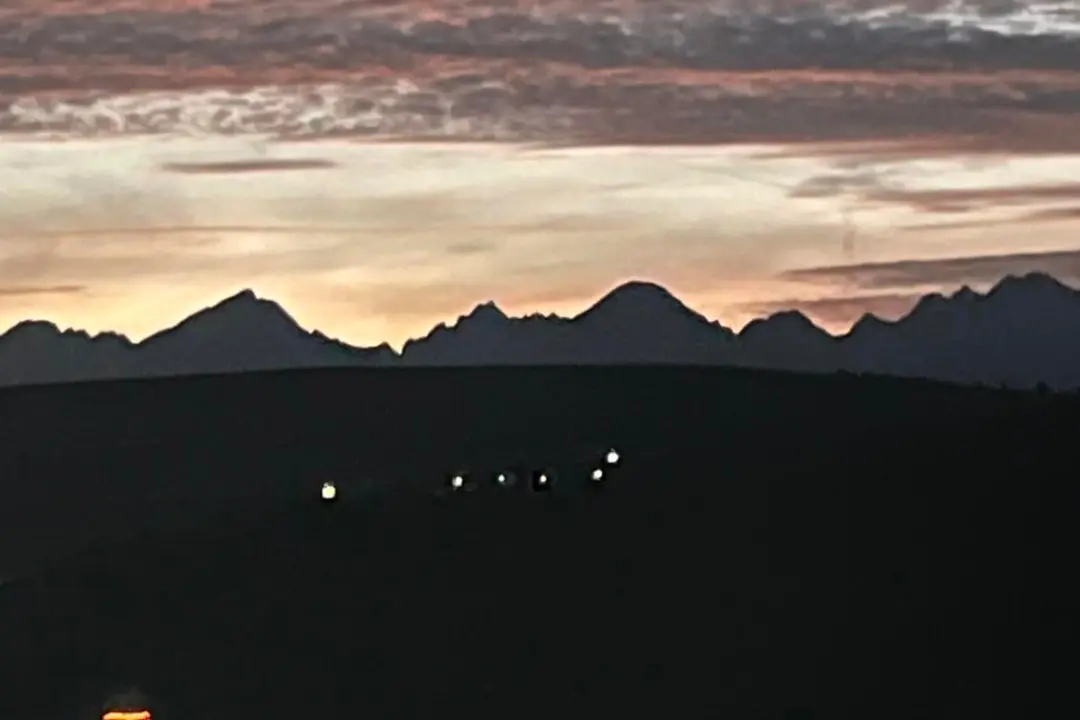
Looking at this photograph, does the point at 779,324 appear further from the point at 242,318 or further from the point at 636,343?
the point at 242,318

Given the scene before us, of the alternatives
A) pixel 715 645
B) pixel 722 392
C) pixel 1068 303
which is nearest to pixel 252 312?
pixel 722 392

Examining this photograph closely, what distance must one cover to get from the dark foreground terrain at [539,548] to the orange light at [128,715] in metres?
0.03

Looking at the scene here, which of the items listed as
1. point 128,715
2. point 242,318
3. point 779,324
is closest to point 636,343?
point 779,324

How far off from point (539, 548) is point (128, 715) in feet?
1.77

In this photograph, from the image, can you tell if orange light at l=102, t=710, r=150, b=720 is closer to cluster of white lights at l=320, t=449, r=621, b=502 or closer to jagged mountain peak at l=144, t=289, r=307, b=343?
cluster of white lights at l=320, t=449, r=621, b=502

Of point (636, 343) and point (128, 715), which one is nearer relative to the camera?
point (128, 715)

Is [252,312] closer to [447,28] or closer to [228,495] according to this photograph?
[228,495]

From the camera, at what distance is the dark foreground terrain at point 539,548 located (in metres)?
1.60

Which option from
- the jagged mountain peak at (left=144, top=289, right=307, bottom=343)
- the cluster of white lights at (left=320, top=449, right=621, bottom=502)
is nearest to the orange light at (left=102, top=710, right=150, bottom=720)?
the cluster of white lights at (left=320, top=449, right=621, bottom=502)

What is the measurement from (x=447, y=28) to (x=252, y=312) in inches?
16.8

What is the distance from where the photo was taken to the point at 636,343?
1686mm

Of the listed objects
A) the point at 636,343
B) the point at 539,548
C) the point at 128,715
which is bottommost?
the point at 128,715

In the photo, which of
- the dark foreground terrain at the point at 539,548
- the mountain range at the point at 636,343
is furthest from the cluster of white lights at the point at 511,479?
the mountain range at the point at 636,343

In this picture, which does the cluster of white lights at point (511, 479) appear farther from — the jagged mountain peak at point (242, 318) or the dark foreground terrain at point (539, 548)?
the jagged mountain peak at point (242, 318)
